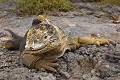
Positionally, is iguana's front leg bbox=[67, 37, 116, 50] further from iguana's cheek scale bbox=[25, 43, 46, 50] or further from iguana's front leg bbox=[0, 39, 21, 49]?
iguana's front leg bbox=[0, 39, 21, 49]

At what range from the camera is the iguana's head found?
18.5 ft

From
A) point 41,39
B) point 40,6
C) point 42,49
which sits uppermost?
point 41,39

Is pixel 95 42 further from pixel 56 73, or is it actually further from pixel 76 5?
pixel 76 5

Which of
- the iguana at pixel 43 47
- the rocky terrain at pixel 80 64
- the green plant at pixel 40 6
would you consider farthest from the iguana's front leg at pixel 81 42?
the green plant at pixel 40 6

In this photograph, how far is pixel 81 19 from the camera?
35.4 feet

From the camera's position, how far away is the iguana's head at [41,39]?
5637 millimetres

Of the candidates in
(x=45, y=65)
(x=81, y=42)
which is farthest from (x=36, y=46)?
(x=81, y=42)

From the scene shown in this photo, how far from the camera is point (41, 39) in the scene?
18.6 ft

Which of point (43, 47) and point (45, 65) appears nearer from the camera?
point (43, 47)

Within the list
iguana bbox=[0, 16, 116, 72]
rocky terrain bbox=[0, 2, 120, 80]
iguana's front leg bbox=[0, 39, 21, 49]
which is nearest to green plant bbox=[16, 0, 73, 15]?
rocky terrain bbox=[0, 2, 120, 80]

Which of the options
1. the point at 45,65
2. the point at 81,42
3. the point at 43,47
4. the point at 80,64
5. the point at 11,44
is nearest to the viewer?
the point at 43,47

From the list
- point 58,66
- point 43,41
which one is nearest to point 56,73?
point 58,66

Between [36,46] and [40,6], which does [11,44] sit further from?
[40,6]

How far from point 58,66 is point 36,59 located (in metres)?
0.36
